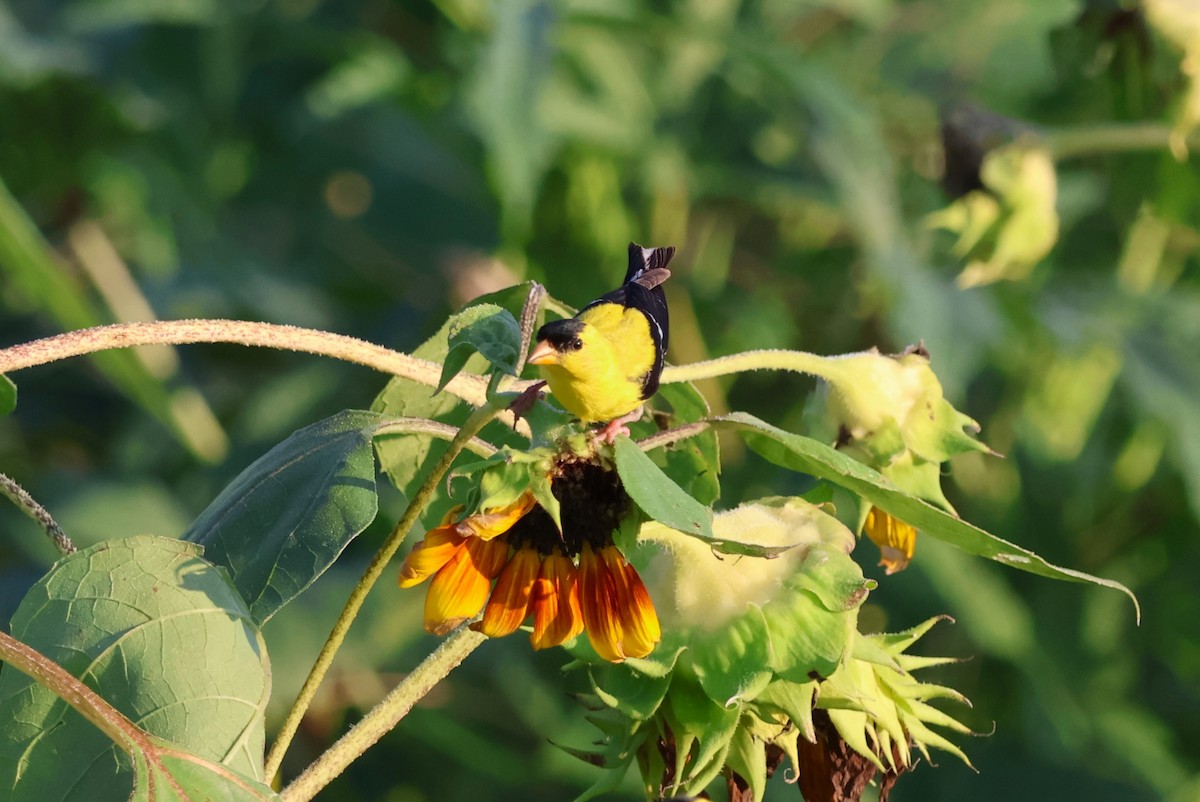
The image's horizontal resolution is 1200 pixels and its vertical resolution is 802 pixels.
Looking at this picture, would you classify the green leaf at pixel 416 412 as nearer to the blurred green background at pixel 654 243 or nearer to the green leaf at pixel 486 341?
the green leaf at pixel 486 341

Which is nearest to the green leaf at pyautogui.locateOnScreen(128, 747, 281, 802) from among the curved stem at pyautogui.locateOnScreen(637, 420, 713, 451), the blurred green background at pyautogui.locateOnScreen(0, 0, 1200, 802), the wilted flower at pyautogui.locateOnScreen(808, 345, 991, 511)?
the curved stem at pyautogui.locateOnScreen(637, 420, 713, 451)

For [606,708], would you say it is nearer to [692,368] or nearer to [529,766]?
[692,368]

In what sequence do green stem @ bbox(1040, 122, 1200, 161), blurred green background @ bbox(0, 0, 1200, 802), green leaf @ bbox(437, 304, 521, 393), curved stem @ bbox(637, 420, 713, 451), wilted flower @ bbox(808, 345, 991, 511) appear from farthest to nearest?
blurred green background @ bbox(0, 0, 1200, 802) → green stem @ bbox(1040, 122, 1200, 161) → wilted flower @ bbox(808, 345, 991, 511) → curved stem @ bbox(637, 420, 713, 451) → green leaf @ bbox(437, 304, 521, 393)

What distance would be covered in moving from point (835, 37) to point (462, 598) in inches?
74.2

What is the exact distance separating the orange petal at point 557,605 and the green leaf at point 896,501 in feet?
0.33

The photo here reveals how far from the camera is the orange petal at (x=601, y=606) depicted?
648mm

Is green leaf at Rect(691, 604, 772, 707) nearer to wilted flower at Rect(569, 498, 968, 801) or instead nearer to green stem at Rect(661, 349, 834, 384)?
wilted flower at Rect(569, 498, 968, 801)

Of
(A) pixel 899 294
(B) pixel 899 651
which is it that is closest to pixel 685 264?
(A) pixel 899 294

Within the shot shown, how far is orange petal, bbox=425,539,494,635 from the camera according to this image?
2.13ft

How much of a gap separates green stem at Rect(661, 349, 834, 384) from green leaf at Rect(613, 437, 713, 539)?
8cm

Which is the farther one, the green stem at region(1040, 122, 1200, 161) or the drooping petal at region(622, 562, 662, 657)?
the green stem at region(1040, 122, 1200, 161)

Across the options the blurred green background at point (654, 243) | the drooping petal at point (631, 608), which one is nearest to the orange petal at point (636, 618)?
the drooping petal at point (631, 608)

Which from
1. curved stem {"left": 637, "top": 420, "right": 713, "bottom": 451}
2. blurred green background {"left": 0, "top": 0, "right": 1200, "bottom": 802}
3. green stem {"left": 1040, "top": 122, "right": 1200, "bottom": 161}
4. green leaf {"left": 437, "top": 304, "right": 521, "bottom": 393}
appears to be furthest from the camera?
blurred green background {"left": 0, "top": 0, "right": 1200, "bottom": 802}

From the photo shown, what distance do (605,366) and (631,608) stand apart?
0.11 m
